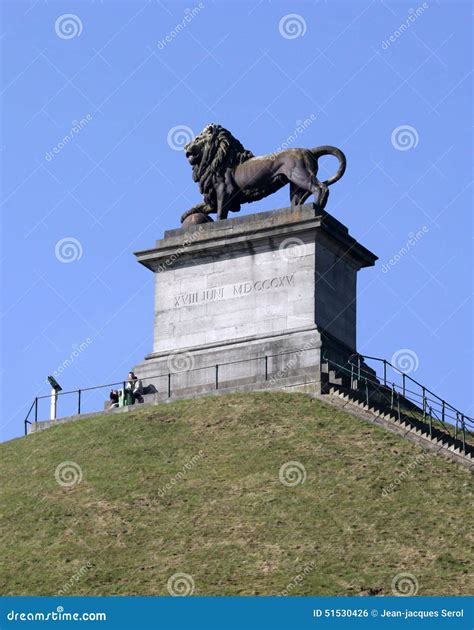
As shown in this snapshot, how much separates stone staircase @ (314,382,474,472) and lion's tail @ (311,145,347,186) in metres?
7.51

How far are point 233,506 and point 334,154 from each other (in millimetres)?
15922

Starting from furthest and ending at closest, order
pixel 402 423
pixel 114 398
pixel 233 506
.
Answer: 1. pixel 114 398
2. pixel 402 423
3. pixel 233 506

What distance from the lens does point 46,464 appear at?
46.6 m

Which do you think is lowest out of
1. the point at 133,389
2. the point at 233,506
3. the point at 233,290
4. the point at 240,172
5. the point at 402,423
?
the point at 233,506

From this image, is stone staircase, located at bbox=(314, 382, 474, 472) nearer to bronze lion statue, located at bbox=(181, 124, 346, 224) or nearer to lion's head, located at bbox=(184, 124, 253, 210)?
bronze lion statue, located at bbox=(181, 124, 346, 224)

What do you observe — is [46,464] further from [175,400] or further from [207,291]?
[207,291]

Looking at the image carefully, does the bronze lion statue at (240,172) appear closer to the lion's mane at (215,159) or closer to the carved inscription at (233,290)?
the lion's mane at (215,159)

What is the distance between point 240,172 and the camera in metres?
54.8

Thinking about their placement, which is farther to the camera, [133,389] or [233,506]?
[133,389]

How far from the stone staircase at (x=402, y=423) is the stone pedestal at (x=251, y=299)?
2082mm

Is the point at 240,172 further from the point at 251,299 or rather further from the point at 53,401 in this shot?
the point at 53,401

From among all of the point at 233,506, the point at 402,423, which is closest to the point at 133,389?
the point at 402,423

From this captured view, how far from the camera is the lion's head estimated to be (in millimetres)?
55000

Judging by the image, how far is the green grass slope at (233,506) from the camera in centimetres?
3791
